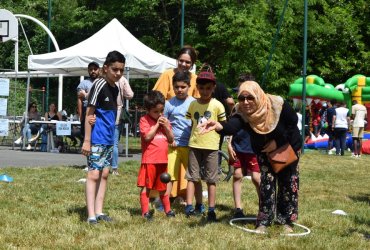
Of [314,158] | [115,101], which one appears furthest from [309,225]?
[314,158]

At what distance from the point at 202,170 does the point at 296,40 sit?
93.7 feet

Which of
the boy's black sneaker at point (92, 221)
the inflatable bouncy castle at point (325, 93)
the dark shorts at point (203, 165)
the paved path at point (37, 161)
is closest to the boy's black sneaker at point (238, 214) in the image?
the dark shorts at point (203, 165)

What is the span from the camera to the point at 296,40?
34.2 m

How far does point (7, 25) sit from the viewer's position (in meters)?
16.1

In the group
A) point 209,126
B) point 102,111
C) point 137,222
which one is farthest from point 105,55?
point 209,126

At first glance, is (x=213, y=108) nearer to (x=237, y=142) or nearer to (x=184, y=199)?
(x=237, y=142)

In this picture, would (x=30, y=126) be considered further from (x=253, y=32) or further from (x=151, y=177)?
(x=253, y=32)

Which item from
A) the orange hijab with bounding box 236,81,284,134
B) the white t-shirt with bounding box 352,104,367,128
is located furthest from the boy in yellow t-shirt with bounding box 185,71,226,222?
the white t-shirt with bounding box 352,104,367,128

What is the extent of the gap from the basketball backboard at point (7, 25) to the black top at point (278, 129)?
31.5 feet

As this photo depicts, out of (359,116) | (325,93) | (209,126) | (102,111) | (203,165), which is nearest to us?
(209,126)

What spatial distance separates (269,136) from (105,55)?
10.6 m

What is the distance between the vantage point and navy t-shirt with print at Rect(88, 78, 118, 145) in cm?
618

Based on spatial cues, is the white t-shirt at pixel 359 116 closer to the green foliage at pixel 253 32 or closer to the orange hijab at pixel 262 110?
the green foliage at pixel 253 32

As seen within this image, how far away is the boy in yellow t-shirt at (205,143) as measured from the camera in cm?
659
